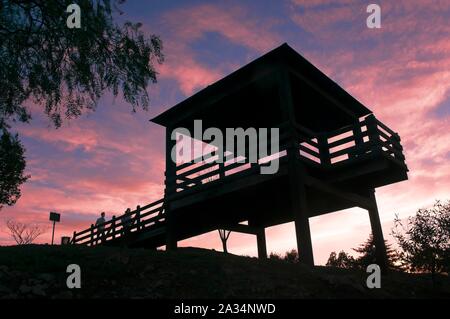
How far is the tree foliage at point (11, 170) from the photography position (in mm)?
27625

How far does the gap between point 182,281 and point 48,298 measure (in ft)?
8.92

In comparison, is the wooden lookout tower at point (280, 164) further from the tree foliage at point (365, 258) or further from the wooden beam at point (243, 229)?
the tree foliage at point (365, 258)

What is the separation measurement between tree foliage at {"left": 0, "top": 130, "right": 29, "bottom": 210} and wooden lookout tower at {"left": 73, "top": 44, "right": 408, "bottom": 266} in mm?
12541

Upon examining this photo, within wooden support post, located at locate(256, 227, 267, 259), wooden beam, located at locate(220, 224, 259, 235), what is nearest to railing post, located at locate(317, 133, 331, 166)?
wooden beam, located at locate(220, 224, 259, 235)

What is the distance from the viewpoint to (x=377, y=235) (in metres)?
15.5

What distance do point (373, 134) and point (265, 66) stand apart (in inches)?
172

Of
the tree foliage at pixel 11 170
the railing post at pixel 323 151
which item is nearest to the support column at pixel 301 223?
the railing post at pixel 323 151

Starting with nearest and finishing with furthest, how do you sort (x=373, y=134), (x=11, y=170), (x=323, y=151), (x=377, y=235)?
(x=373, y=134), (x=323, y=151), (x=377, y=235), (x=11, y=170)

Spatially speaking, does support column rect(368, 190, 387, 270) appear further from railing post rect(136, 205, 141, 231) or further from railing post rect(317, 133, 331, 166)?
railing post rect(136, 205, 141, 231)

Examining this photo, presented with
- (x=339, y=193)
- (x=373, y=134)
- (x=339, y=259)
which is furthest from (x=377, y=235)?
(x=339, y=259)

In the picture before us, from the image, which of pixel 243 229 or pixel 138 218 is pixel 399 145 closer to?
pixel 243 229

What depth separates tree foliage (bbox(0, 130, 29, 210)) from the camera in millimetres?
27625
